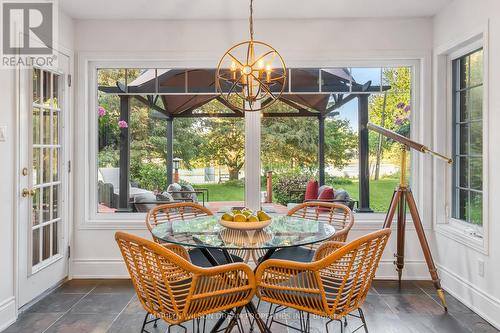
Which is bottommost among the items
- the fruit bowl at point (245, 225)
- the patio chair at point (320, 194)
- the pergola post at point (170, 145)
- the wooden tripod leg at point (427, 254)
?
the wooden tripod leg at point (427, 254)

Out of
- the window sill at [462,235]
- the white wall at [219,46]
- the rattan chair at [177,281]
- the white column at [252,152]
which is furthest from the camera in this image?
the white column at [252,152]

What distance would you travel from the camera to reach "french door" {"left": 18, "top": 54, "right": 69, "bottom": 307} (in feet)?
9.39

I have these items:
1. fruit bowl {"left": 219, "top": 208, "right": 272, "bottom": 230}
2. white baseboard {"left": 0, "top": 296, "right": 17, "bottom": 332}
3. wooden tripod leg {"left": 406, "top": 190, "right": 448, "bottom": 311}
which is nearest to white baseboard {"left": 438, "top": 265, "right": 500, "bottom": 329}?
wooden tripod leg {"left": 406, "top": 190, "right": 448, "bottom": 311}

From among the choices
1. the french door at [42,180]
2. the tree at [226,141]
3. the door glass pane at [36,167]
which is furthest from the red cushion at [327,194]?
the door glass pane at [36,167]

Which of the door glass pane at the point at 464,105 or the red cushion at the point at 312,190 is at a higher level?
the door glass pane at the point at 464,105

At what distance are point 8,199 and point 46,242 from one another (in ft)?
2.34

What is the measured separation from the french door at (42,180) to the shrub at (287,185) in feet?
6.81

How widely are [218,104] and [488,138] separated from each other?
7.87 feet

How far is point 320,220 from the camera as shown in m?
3.15

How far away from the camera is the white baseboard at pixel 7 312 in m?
2.58

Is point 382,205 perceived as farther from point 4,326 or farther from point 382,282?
point 4,326

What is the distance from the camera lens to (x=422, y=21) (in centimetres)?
357

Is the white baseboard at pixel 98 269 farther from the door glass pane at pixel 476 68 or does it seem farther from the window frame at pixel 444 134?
the door glass pane at pixel 476 68

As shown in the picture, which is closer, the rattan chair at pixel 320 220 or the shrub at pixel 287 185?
the rattan chair at pixel 320 220
